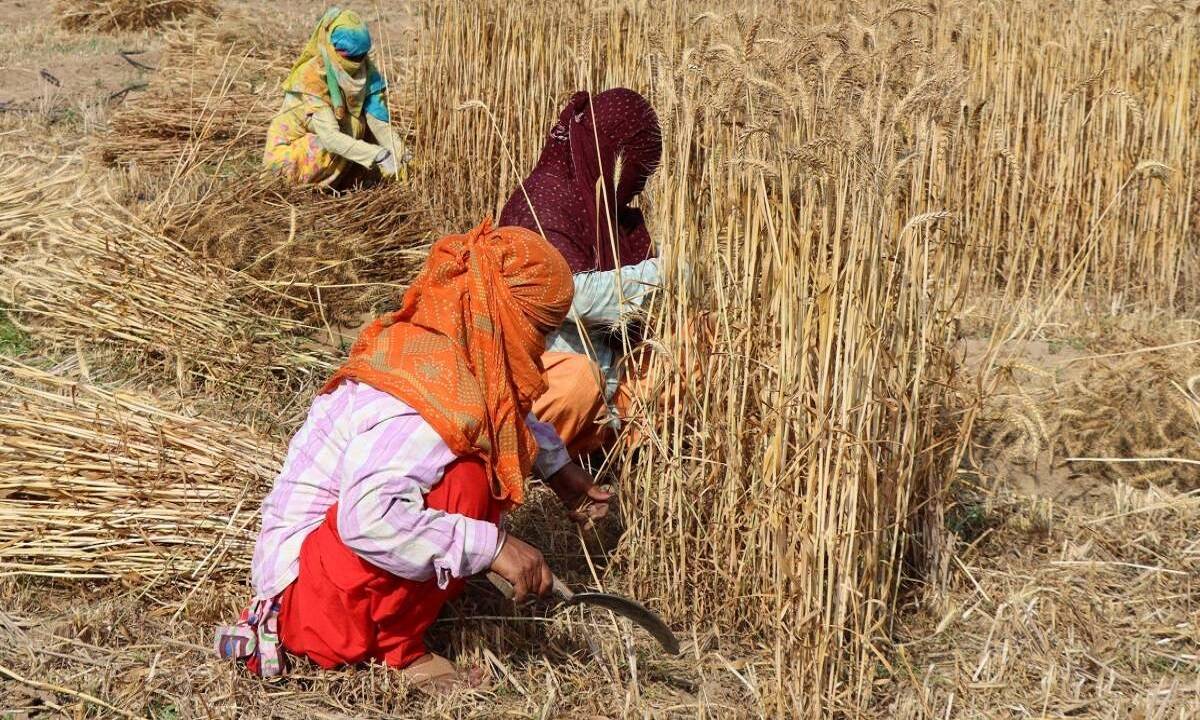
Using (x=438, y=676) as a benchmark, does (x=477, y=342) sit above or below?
above

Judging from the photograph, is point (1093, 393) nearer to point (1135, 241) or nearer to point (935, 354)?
point (935, 354)

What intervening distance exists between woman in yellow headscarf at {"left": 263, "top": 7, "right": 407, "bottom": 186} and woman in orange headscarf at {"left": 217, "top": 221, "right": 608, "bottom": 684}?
2.98 metres

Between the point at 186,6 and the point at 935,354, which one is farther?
the point at 186,6

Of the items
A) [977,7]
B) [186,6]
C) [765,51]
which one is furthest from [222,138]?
[765,51]

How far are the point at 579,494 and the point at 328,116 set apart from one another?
301 cm

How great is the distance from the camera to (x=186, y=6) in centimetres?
821

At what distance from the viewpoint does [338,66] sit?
197 inches

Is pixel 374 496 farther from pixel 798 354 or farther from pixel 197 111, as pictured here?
pixel 197 111

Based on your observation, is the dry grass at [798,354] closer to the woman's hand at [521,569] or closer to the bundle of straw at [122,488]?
the woman's hand at [521,569]

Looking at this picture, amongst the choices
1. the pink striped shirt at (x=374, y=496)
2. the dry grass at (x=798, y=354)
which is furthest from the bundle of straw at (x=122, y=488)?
the dry grass at (x=798, y=354)

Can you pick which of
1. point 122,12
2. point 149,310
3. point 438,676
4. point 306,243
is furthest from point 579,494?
point 122,12

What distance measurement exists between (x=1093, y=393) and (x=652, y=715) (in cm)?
179

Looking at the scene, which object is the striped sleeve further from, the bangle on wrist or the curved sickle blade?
the curved sickle blade

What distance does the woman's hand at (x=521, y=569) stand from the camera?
200 cm
